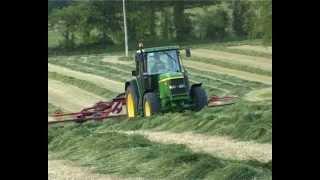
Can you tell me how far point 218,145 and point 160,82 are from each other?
6.24 feet

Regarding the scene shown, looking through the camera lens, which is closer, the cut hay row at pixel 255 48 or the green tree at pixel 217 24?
the green tree at pixel 217 24

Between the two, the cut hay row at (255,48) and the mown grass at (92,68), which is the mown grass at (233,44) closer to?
the cut hay row at (255,48)

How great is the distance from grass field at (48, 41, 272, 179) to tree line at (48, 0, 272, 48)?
0.41 meters

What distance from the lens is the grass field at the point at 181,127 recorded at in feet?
19.3

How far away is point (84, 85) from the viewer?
10.4m

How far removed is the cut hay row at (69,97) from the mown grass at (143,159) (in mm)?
1892

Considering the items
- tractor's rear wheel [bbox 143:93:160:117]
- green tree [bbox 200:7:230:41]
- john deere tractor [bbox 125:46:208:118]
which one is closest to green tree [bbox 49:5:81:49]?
john deere tractor [bbox 125:46:208:118]

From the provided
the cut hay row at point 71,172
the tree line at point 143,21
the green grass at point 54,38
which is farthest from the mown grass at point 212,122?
the cut hay row at point 71,172

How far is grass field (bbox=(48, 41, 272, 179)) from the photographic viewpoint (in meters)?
5.89

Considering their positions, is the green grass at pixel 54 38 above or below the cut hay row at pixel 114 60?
above

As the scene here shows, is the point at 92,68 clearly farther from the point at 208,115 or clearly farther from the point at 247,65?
the point at 247,65

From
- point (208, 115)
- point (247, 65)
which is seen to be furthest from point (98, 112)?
point (247, 65)
